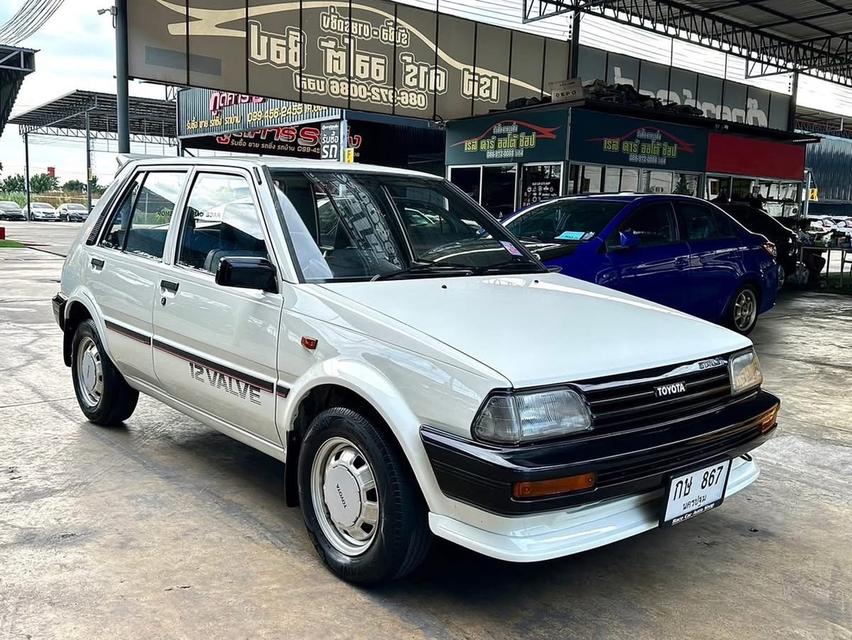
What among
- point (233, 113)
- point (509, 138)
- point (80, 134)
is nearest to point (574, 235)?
point (509, 138)

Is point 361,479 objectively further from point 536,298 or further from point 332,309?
point 536,298

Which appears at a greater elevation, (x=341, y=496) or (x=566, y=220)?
(x=566, y=220)

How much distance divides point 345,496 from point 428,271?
1102 millimetres

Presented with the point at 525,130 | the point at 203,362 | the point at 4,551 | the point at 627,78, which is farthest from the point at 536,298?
the point at 627,78

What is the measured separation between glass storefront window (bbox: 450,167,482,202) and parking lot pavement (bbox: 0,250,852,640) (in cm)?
1218

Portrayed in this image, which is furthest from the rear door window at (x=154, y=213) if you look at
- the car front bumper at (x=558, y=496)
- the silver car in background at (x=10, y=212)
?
the silver car in background at (x=10, y=212)

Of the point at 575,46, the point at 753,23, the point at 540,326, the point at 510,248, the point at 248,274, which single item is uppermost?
the point at 753,23

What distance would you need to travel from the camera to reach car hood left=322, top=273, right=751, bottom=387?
2.59 m

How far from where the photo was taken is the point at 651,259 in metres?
7.43

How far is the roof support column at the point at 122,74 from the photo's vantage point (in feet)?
42.9

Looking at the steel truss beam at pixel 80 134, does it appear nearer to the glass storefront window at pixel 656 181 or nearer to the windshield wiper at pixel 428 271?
the glass storefront window at pixel 656 181

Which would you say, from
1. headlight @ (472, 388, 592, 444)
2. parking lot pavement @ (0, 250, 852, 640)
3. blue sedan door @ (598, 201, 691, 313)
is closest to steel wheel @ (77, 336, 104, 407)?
parking lot pavement @ (0, 250, 852, 640)

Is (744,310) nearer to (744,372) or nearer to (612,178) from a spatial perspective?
(744,372)

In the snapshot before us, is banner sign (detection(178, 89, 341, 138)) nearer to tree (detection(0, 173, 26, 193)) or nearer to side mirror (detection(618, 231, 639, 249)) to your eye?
side mirror (detection(618, 231, 639, 249))
